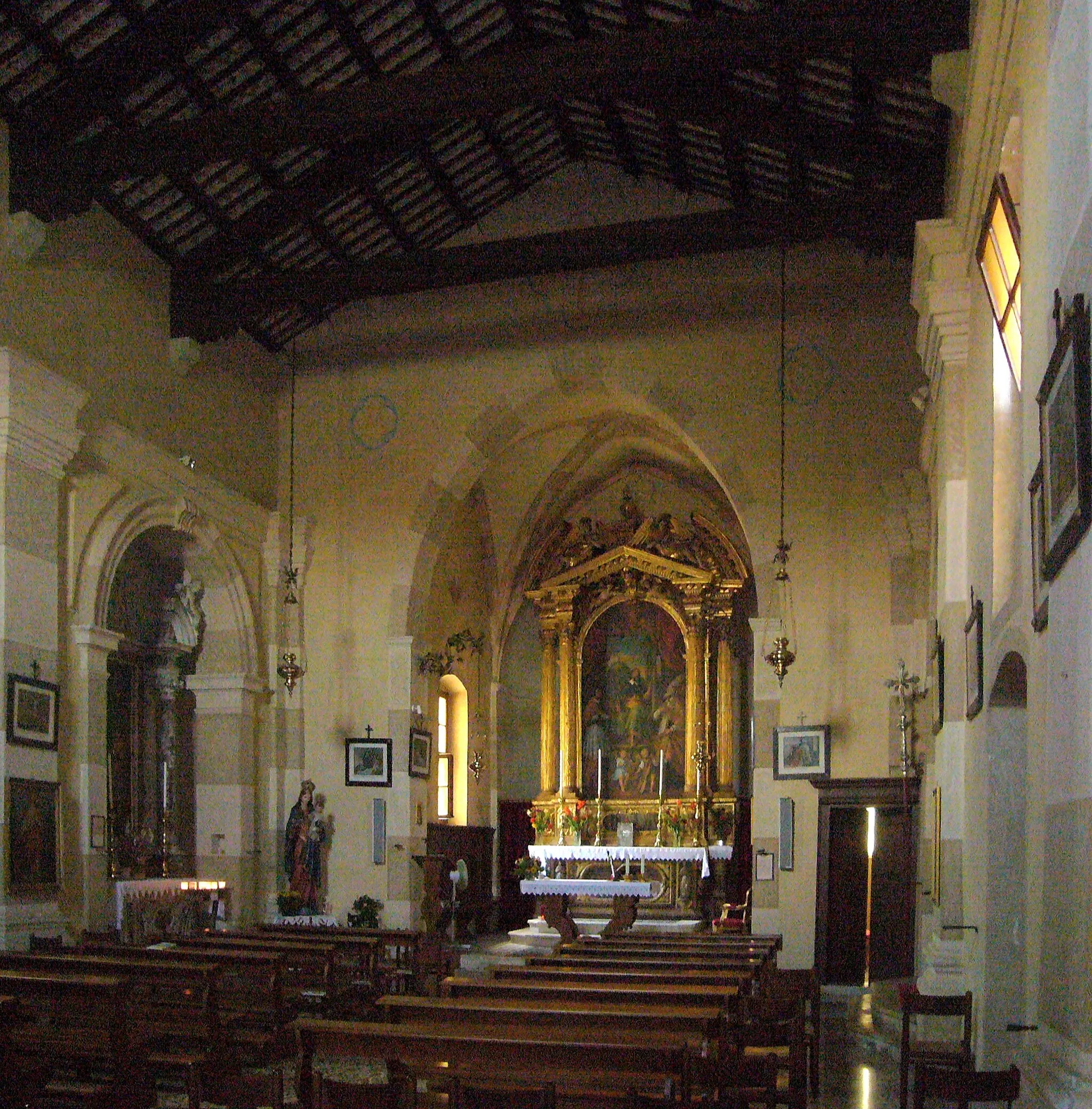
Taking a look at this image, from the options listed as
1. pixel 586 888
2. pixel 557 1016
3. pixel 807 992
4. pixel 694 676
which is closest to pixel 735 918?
pixel 586 888

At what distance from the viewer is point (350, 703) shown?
56.4 feet

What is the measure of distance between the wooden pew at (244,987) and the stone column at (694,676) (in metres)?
10.7

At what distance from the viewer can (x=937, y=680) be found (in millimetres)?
11680

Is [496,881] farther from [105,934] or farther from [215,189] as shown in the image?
[215,189]

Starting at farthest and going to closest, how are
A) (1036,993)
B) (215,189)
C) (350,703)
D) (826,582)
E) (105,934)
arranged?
(350,703)
(826,582)
(215,189)
(105,934)
(1036,993)

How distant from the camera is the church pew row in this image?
25.8 feet

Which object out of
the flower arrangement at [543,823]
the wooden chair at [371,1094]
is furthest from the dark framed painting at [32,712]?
the flower arrangement at [543,823]

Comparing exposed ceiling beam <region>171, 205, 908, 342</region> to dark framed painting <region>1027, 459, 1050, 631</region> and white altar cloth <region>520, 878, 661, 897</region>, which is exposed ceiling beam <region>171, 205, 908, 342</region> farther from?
dark framed painting <region>1027, 459, 1050, 631</region>

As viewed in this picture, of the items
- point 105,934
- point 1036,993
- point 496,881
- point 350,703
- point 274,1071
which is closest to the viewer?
point 1036,993

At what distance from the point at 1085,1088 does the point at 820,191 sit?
12.0 m

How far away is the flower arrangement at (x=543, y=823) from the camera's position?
65.3 ft

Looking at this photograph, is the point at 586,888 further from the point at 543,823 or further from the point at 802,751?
the point at 802,751

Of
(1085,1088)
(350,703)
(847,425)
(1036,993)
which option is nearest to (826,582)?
(847,425)

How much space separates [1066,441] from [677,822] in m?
14.8
